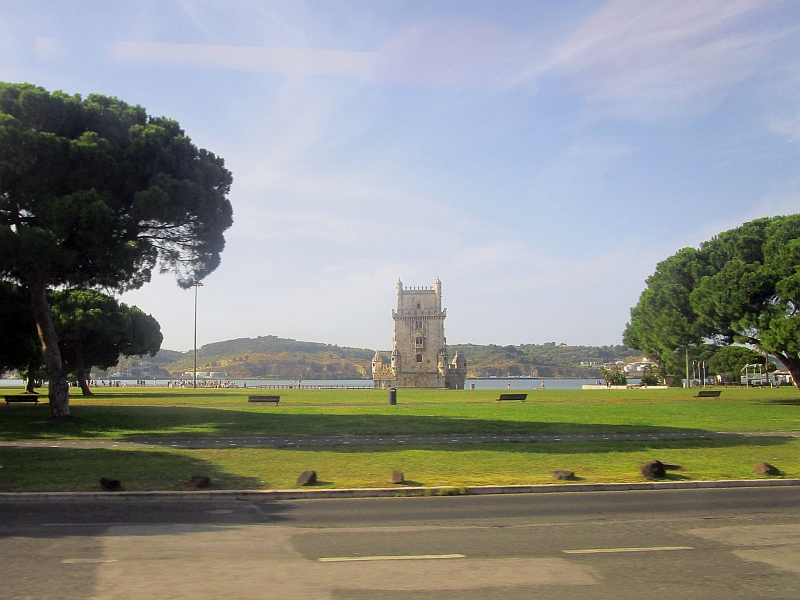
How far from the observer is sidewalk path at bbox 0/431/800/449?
63.0 ft

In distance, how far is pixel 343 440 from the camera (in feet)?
68.2

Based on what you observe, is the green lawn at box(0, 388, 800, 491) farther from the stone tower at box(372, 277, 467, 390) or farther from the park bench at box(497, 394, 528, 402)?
the stone tower at box(372, 277, 467, 390)

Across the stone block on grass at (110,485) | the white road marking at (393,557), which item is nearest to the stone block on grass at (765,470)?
the white road marking at (393,557)

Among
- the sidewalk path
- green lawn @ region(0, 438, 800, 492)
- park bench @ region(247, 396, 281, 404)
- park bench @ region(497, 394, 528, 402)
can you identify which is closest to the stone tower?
park bench @ region(497, 394, 528, 402)

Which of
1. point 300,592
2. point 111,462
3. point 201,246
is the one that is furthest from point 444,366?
point 300,592

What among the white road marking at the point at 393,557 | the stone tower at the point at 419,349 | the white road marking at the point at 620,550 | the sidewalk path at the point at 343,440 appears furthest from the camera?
the stone tower at the point at 419,349

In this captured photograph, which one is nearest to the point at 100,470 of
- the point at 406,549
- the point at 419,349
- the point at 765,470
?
the point at 406,549

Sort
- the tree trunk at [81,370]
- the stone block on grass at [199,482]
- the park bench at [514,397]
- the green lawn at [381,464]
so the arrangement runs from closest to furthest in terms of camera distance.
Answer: the stone block on grass at [199,482], the green lawn at [381,464], the park bench at [514,397], the tree trunk at [81,370]

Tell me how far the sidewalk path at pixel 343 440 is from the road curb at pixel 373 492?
649 centimetres

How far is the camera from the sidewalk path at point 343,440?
63.0 ft

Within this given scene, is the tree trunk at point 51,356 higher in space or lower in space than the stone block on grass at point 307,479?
higher

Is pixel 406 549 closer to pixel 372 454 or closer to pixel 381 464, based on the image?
pixel 381 464

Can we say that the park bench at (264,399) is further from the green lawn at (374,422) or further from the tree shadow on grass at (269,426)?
the tree shadow on grass at (269,426)

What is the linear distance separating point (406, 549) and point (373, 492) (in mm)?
4640
